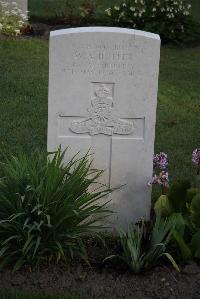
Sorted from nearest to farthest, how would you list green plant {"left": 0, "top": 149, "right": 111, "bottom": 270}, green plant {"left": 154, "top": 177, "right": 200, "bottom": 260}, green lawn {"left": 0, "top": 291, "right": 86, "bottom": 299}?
green lawn {"left": 0, "top": 291, "right": 86, "bottom": 299}, green plant {"left": 0, "top": 149, "right": 111, "bottom": 270}, green plant {"left": 154, "top": 177, "right": 200, "bottom": 260}

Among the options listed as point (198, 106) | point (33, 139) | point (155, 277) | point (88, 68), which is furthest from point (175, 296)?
point (198, 106)

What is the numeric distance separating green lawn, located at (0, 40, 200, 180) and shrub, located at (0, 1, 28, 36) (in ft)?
1.04

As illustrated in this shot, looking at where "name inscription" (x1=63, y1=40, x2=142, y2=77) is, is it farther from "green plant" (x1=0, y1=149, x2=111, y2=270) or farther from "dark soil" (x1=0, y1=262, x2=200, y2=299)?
"dark soil" (x1=0, y1=262, x2=200, y2=299)

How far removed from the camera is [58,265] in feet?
15.3

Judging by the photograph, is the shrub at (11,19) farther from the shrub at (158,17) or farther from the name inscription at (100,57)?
the name inscription at (100,57)

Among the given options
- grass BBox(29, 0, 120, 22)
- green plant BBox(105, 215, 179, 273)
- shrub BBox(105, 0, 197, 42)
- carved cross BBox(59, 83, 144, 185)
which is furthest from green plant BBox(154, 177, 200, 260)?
grass BBox(29, 0, 120, 22)

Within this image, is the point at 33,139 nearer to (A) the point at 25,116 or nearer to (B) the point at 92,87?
(A) the point at 25,116

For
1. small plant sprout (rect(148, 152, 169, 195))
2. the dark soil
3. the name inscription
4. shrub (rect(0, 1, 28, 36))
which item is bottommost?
the dark soil

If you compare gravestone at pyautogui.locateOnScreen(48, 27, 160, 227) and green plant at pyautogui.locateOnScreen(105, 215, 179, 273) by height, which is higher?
gravestone at pyautogui.locateOnScreen(48, 27, 160, 227)

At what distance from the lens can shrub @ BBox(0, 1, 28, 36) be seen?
11625 millimetres

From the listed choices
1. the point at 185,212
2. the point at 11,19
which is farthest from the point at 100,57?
the point at 11,19

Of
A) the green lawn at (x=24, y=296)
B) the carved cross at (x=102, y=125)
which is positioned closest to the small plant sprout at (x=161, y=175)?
the carved cross at (x=102, y=125)

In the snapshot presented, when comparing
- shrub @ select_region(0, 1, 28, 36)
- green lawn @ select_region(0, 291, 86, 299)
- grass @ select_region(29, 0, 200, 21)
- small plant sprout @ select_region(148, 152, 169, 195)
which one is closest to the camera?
green lawn @ select_region(0, 291, 86, 299)

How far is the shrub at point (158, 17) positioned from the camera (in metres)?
12.8
